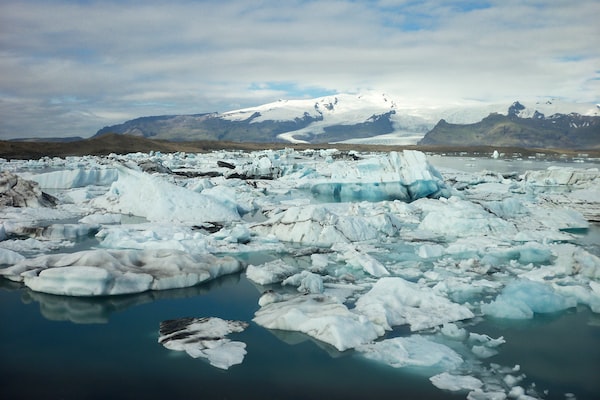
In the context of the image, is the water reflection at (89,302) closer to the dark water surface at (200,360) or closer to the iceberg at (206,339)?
the dark water surface at (200,360)

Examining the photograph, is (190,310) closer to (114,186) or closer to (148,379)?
(148,379)

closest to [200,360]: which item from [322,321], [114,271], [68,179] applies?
[322,321]

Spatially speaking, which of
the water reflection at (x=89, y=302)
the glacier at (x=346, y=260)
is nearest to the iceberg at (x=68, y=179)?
the glacier at (x=346, y=260)

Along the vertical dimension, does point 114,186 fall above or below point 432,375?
above

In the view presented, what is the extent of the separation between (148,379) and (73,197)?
12.7 meters

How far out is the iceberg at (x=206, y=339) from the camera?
15.9 ft

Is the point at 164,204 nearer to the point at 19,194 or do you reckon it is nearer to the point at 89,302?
the point at 19,194

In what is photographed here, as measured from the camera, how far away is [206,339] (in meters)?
5.20

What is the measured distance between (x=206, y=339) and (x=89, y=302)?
2196 millimetres

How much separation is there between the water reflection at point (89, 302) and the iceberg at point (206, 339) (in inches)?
38.6

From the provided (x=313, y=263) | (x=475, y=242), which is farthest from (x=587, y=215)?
(x=313, y=263)

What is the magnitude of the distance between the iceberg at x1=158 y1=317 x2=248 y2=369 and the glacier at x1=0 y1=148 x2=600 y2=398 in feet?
0.08

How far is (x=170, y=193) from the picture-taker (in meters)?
12.8

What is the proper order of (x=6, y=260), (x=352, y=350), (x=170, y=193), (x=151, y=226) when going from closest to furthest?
(x=352, y=350) → (x=6, y=260) → (x=151, y=226) → (x=170, y=193)
